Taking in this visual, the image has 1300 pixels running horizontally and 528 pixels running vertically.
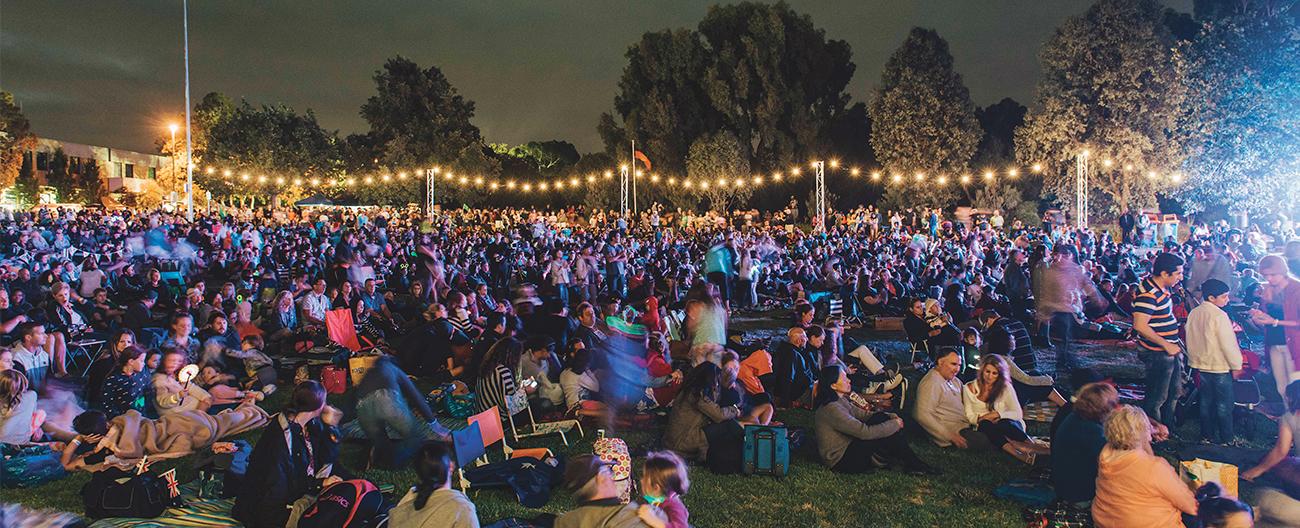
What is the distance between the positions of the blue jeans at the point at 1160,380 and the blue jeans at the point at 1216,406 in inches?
8.5

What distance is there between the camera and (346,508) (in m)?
4.55

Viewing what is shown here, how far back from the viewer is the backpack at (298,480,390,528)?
450 centimetres

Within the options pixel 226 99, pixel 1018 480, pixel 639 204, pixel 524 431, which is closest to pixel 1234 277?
pixel 1018 480

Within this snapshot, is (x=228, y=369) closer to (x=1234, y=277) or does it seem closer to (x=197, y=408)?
(x=197, y=408)

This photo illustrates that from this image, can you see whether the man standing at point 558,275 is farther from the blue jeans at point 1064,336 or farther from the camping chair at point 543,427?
the blue jeans at point 1064,336

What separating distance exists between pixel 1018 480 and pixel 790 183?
3640 centimetres

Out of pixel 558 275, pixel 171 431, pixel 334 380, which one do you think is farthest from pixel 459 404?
pixel 558 275

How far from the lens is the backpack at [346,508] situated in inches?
177

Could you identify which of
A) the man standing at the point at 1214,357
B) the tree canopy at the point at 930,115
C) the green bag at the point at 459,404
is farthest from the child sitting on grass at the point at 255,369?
the tree canopy at the point at 930,115

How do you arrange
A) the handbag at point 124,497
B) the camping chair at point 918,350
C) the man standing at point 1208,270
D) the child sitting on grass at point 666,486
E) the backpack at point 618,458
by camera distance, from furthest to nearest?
Result: the man standing at point 1208,270 → the camping chair at point 918,350 → the handbag at point 124,497 → the backpack at point 618,458 → the child sitting on grass at point 666,486

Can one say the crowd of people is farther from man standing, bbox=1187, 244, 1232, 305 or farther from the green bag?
the green bag

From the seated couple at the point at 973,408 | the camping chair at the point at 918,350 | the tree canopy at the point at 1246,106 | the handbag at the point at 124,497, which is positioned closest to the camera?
the handbag at the point at 124,497

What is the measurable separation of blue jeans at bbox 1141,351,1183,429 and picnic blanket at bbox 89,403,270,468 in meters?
7.54

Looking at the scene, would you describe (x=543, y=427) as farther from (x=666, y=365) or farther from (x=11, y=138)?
(x=11, y=138)
